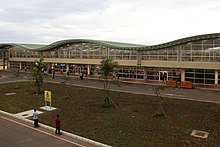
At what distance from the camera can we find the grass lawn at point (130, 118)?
41.7ft

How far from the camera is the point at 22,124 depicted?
51.6ft

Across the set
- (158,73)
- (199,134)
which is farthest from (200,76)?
(199,134)

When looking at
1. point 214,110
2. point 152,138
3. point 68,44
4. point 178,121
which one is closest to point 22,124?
point 152,138

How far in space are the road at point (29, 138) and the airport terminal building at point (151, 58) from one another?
25.1 m

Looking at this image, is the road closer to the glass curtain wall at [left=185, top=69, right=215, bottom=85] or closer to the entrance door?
the glass curtain wall at [left=185, top=69, right=215, bottom=85]

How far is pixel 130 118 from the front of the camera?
16.6 metres

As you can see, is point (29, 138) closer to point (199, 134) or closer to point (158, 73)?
point (199, 134)

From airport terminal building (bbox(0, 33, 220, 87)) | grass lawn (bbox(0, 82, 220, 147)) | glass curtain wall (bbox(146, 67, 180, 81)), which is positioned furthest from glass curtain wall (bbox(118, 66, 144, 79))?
grass lawn (bbox(0, 82, 220, 147))

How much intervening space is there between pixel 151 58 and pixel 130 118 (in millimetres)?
23005

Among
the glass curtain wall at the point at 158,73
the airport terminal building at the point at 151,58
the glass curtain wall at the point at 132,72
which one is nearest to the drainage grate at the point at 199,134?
the airport terminal building at the point at 151,58

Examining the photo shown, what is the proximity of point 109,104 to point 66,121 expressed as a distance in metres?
5.78

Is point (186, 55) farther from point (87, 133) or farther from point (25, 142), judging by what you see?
point (25, 142)

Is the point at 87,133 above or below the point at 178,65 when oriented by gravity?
below

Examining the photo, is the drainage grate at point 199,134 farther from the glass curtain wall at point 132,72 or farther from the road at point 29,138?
the glass curtain wall at point 132,72
